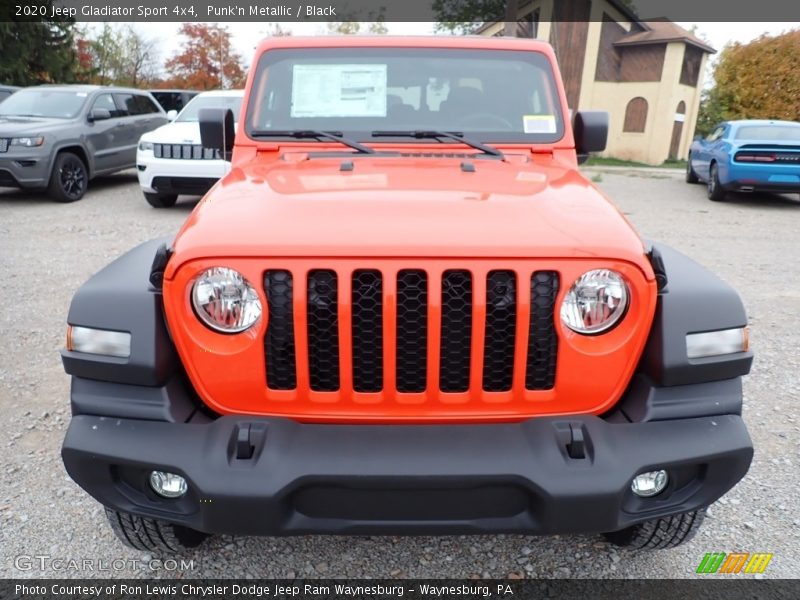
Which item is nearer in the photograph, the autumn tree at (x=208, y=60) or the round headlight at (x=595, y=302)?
the round headlight at (x=595, y=302)

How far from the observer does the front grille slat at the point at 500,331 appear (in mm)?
1832

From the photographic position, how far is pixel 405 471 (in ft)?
5.72

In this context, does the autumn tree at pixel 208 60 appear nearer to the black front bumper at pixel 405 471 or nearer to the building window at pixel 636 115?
the building window at pixel 636 115

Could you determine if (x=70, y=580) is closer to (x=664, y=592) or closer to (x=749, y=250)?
(x=664, y=592)

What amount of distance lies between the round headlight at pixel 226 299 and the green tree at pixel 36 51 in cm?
2735

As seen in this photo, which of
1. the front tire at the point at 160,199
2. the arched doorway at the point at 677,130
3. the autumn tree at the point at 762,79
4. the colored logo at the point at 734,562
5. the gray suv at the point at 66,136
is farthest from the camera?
the autumn tree at the point at 762,79

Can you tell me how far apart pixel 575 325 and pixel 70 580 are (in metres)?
2.08

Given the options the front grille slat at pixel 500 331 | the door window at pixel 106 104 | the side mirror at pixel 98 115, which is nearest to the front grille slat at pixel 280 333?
the front grille slat at pixel 500 331

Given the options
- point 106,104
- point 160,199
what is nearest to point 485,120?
point 160,199

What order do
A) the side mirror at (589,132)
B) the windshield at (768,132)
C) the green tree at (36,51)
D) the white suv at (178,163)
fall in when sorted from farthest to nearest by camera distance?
the green tree at (36,51) < the windshield at (768,132) < the white suv at (178,163) < the side mirror at (589,132)

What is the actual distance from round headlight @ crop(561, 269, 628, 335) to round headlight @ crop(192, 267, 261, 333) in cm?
92

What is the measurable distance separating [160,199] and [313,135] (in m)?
7.39

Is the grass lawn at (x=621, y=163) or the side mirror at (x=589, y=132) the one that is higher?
the side mirror at (x=589, y=132)

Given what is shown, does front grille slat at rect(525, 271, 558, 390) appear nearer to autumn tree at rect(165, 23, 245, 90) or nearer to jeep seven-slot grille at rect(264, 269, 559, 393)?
jeep seven-slot grille at rect(264, 269, 559, 393)
